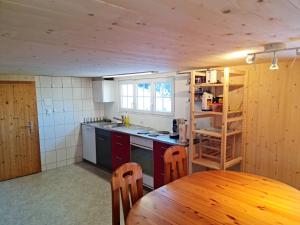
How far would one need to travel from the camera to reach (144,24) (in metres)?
1.05

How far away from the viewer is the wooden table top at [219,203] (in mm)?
1393

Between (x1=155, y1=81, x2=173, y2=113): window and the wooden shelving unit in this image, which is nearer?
the wooden shelving unit

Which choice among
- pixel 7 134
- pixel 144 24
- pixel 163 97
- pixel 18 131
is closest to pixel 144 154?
pixel 163 97

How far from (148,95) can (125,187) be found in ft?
9.06

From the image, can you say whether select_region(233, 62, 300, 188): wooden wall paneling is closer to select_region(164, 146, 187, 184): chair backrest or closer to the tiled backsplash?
select_region(164, 146, 187, 184): chair backrest

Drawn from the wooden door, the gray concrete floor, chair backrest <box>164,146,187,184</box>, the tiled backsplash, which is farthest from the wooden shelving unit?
the wooden door

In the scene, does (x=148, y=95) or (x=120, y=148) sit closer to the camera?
(x=120, y=148)

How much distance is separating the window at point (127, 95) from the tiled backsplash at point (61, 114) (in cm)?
83

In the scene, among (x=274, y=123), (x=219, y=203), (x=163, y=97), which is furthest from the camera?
(x=163, y=97)

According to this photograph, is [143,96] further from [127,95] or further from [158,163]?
[158,163]

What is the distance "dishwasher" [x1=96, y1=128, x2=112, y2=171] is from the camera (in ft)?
13.9

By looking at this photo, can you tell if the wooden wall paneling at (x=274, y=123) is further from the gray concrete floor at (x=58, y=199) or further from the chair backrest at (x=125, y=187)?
the gray concrete floor at (x=58, y=199)

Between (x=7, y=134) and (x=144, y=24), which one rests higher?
(x=144, y=24)

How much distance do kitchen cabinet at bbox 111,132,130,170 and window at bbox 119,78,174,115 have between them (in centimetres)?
77
